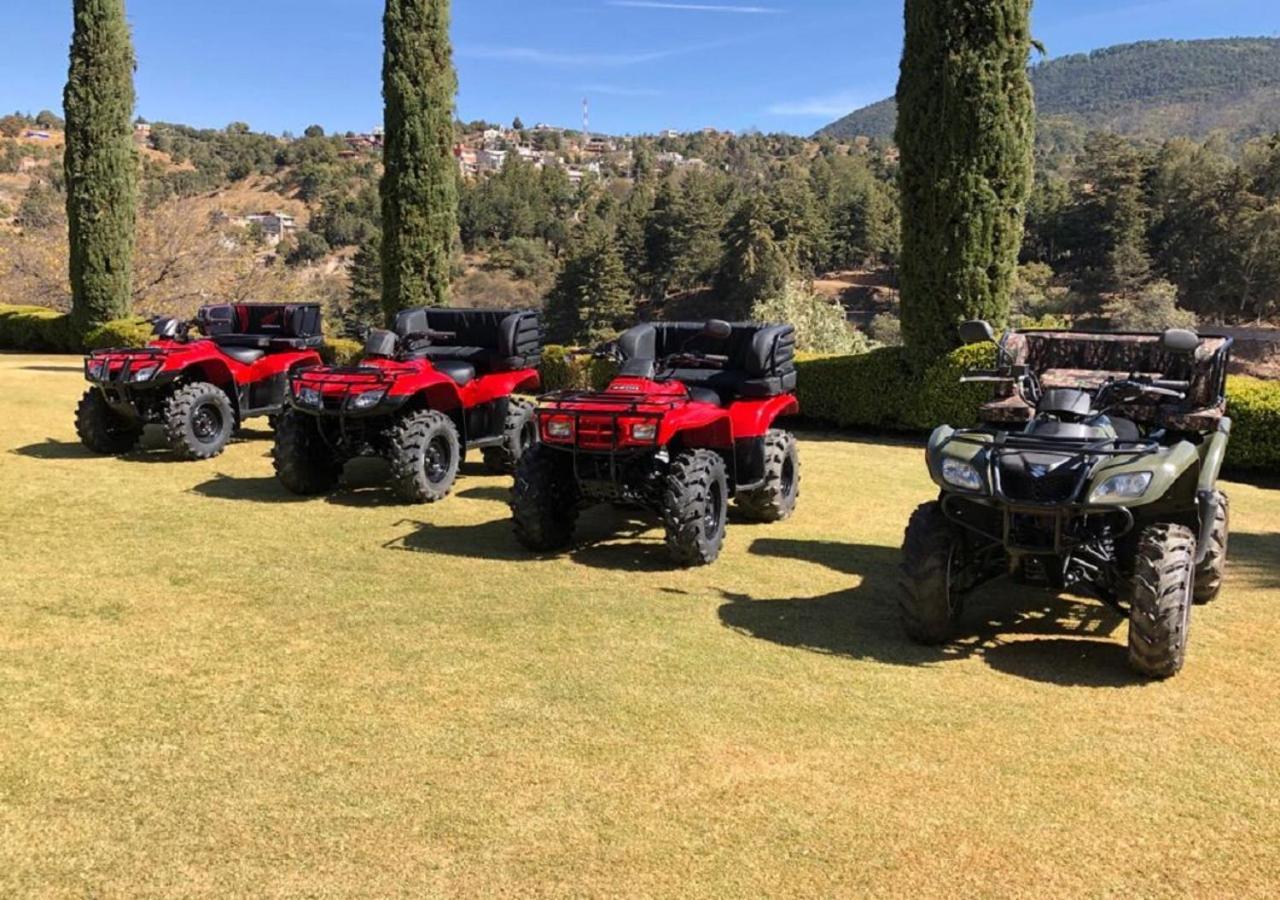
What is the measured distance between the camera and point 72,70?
67.4ft

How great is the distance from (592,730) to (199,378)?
7.68m

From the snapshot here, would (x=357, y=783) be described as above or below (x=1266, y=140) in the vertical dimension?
below

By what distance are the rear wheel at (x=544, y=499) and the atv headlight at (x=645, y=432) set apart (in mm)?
717

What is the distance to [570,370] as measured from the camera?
1585cm

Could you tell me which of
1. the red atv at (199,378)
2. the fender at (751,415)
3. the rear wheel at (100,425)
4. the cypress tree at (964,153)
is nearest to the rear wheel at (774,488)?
the fender at (751,415)

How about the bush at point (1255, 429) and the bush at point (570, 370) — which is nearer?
the bush at point (1255, 429)

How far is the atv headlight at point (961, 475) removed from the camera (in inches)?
176

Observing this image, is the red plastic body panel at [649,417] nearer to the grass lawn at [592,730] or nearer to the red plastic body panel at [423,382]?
the grass lawn at [592,730]

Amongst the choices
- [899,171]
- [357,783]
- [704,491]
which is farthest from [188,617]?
[899,171]

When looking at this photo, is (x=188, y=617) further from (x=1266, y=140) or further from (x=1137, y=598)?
(x=1266, y=140)

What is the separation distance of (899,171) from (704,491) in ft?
27.2

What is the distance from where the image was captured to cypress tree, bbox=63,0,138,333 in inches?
807

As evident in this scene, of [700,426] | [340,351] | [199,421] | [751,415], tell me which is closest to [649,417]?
[700,426]

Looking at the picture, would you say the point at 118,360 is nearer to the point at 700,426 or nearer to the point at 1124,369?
the point at 700,426
